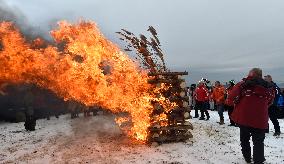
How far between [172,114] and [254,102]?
3.91m

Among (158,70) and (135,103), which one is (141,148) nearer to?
(135,103)

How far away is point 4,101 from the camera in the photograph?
2342 centimetres

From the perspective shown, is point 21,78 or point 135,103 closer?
point 135,103

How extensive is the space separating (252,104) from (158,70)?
445 cm

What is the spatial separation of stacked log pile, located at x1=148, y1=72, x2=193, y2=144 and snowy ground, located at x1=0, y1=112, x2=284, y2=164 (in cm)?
34

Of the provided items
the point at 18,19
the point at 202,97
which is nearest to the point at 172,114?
the point at 202,97

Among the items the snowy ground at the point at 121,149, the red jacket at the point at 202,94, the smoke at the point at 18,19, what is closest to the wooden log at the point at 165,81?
the snowy ground at the point at 121,149

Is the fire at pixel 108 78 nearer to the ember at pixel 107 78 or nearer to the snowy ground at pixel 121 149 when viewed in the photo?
the ember at pixel 107 78

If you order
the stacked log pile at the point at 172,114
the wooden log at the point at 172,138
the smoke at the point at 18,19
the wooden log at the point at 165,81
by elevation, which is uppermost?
the smoke at the point at 18,19

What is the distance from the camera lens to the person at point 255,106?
28.2ft

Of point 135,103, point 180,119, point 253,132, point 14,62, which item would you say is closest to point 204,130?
point 180,119

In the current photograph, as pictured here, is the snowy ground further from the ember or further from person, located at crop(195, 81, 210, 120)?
person, located at crop(195, 81, 210, 120)

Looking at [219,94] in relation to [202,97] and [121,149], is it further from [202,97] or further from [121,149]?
[121,149]

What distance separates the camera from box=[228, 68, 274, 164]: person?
8.61m
